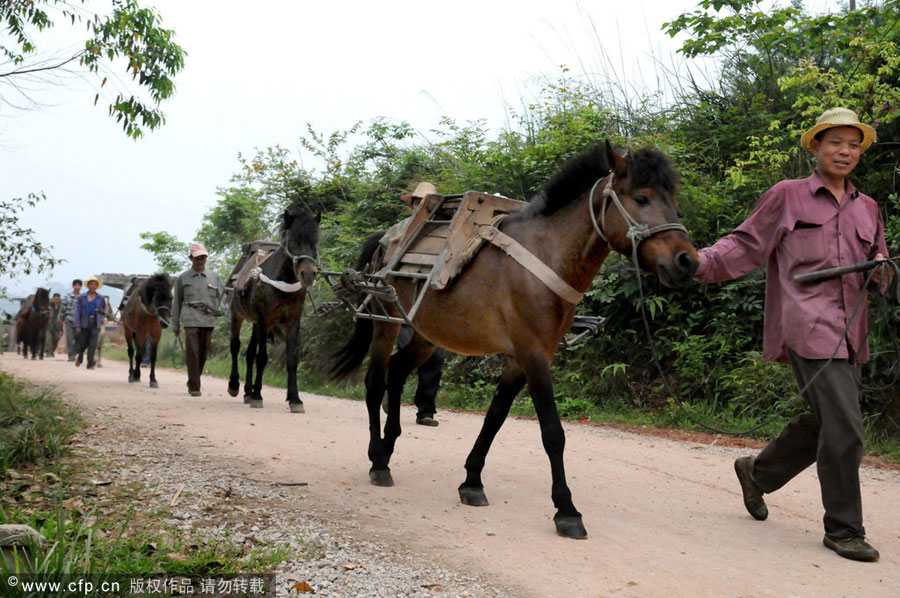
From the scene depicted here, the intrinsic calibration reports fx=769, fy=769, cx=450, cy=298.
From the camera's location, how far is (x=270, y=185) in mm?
19484

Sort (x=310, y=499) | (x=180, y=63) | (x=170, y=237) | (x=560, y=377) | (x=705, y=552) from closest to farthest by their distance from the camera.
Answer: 1. (x=705, y=552)
2. (x=310, y=499)
3. (x=180, y=63)
4. (x=560, y=377)
5. (x=170, y=237)

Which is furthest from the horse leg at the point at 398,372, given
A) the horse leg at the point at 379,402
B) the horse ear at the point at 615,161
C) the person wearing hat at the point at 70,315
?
the person wearing hat at the point at 70,315

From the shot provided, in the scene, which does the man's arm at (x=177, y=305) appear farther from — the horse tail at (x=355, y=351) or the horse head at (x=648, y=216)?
the horse head at (x=648, y=216)

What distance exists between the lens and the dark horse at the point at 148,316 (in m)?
13.7

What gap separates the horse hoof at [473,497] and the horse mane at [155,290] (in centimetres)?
1016

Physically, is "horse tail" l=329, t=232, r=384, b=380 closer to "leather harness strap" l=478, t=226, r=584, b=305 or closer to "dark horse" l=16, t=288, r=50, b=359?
"leather harness strap" l=478, t=226, r=584, b=305

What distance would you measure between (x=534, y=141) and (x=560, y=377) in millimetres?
4108

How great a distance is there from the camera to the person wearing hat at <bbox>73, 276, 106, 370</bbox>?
18.0 m

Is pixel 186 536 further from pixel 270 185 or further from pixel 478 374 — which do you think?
pixel 270 185

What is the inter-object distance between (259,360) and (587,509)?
21.9ft

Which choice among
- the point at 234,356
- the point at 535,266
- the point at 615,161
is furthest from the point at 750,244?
the point at 234,356

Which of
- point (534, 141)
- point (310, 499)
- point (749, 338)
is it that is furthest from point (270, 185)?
point (310, 499)

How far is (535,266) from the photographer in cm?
464

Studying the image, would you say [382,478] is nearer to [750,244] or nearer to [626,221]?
[626,221]
